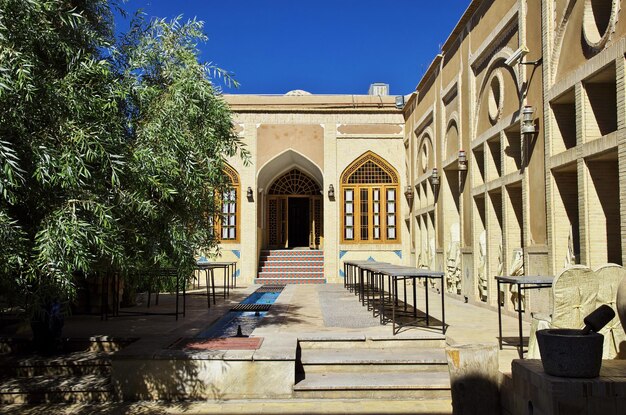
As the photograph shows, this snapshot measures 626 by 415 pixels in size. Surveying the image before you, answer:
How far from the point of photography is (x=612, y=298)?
4.70 metres

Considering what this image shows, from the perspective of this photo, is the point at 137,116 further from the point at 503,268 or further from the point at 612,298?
the point at 503,268

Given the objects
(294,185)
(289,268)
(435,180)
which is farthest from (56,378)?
(294,185)

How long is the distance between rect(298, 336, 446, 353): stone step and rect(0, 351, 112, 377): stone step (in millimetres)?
2299

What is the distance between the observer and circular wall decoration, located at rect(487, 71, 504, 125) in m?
9.63

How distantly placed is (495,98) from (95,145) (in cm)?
757

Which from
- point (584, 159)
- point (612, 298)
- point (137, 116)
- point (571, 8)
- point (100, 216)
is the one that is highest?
point (571, 8)

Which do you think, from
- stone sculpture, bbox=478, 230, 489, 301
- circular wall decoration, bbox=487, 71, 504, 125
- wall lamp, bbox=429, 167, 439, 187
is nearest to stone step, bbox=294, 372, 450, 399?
stone sculpture, bbox=478, 230, 489, 301

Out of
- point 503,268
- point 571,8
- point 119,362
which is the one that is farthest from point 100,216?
point 503,268

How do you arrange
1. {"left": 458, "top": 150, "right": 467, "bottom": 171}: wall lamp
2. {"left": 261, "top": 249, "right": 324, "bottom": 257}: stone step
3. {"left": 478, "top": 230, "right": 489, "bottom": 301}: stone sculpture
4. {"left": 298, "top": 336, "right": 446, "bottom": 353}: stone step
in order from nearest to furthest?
{"left": 298, "top": 336, "right": 446, "bottom": 353}: stone step
{"left": 478, "top": 230, "right": 489, "bottom": 301}: stone sculpture
{"left": 458, "top": 150, "right": 467, "bottom": 171}: wall lamp
{"left": 261, "top": 249, "right": 324, "bottom": 257}: stone step

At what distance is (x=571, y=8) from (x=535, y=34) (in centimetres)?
106

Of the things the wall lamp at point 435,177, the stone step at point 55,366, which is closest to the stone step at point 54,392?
the stone step at point 55,366

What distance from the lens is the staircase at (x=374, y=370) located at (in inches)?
223

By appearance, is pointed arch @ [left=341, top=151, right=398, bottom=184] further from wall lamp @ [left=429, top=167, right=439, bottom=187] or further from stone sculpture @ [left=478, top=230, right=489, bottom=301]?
stone sculpture @ [left=478, top=230, right=489, bottom=301]

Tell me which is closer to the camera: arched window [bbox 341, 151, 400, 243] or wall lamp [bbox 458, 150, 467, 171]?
wall lamp [bbox 458, 150, 467, 171]
